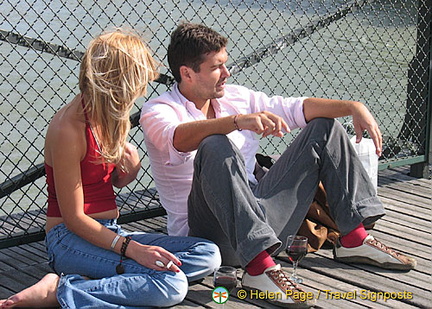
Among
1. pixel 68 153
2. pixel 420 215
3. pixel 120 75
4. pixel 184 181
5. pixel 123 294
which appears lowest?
pixel 420 215

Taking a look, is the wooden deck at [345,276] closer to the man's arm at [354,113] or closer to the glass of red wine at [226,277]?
the glass of red wine at [226,277]

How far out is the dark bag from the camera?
3533mm

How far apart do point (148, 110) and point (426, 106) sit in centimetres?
209

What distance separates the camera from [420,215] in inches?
164

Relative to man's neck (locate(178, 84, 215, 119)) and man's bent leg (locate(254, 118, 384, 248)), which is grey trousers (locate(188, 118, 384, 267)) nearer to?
man's bent leg (locate(254, 118, 384, 248))

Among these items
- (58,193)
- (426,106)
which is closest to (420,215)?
(426,106)

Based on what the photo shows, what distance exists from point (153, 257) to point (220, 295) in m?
0.28

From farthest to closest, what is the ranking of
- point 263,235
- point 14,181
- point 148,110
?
point 14,181
point 148,110
point 263,235

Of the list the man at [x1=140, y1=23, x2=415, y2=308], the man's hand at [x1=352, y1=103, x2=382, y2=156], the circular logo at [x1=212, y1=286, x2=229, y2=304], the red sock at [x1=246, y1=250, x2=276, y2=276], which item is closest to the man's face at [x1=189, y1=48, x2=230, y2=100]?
the man at [x1=140, y1=23, x2=415, y2=308]

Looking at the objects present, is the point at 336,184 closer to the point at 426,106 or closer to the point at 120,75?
the point at 120,75

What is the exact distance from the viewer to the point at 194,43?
332 cm

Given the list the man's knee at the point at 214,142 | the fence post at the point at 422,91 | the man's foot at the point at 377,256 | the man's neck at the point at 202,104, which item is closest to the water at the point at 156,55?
the fence post at the point at 422,91

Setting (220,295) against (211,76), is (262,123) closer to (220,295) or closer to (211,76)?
(211,76)

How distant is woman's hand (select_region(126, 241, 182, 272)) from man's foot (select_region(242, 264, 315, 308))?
32cm
